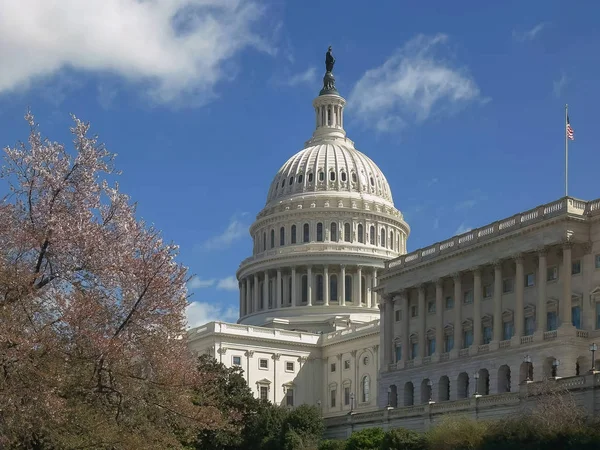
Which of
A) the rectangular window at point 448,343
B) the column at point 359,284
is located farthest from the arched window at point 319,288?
the rectangular window at point 448,343

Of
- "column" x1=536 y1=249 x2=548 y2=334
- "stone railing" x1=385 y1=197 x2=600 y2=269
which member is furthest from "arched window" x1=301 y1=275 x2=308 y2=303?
"column" x1=536 y1=249 x2=548 y2=334

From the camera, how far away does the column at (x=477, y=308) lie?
9956 centimetres

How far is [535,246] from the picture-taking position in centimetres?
9300

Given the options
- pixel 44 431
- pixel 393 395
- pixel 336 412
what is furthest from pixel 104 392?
pixel 336 412

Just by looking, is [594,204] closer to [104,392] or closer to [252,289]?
[104,392]

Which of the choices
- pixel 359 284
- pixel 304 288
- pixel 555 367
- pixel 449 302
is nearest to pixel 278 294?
pixel 304 288

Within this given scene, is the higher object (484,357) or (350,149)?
(350,149)

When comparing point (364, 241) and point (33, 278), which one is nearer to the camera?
point (33, 278)

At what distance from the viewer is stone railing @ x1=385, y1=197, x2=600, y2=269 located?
91.1 metres

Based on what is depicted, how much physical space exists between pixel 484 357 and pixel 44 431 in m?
67.4

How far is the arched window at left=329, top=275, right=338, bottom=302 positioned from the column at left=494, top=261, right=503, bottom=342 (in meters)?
70.9

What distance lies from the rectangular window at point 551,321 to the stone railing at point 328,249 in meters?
76.3

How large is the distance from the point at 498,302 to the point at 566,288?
904 centimetres

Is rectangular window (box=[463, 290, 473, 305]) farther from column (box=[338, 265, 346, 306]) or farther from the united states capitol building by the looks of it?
column (box=[338, 265, 346, 306])
